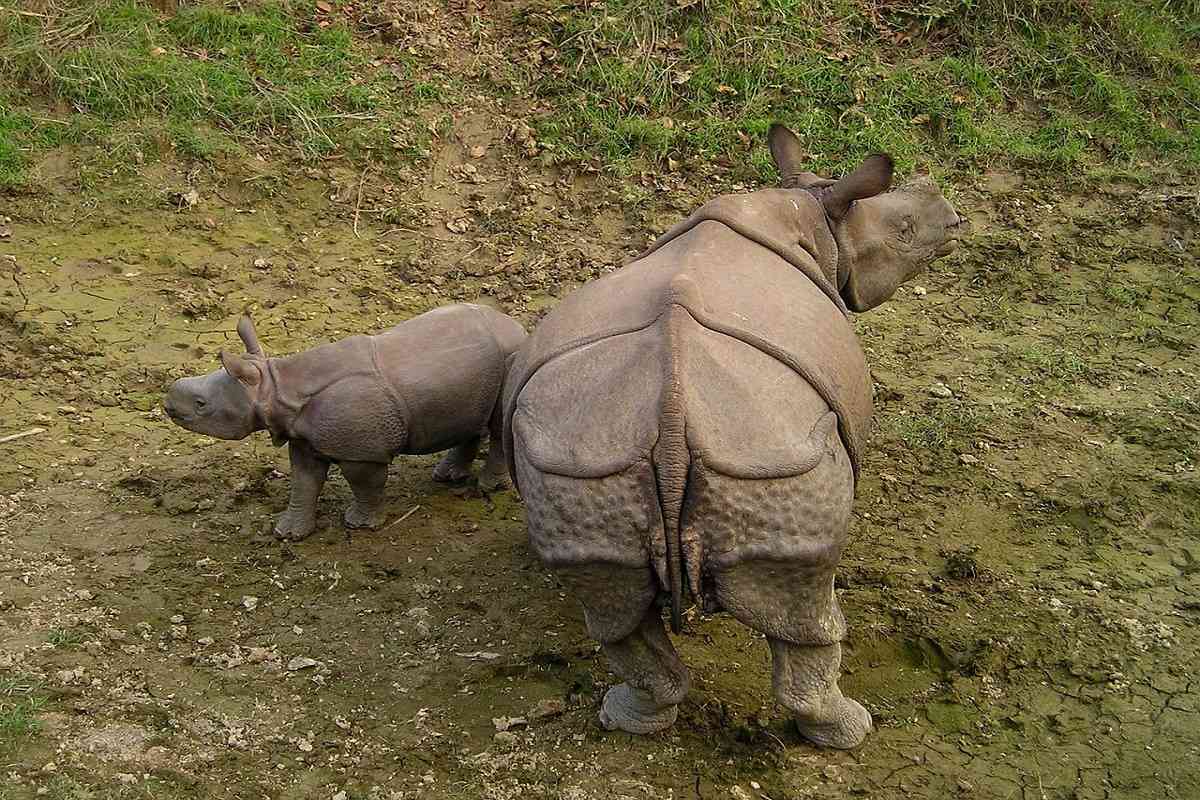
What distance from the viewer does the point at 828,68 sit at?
390 inches

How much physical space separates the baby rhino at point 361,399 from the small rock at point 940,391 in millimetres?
2638

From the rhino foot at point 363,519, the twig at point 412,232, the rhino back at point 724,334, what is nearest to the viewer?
the rhino back at point 724,334

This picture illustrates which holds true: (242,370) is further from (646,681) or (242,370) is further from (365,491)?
(646,681)

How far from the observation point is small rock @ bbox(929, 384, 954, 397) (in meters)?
7.58

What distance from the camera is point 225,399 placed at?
624cm

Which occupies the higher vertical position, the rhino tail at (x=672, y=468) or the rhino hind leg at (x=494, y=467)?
the rhino tail at (x=672, y=468)

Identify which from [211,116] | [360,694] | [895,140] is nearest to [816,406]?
[360,694]

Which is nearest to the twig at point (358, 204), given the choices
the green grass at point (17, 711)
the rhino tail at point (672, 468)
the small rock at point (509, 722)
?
the green grass at point (17, 711)

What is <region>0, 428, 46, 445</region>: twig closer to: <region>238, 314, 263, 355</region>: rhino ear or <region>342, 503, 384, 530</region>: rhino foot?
<region>238, 314, 263, 355</region>: rhino ear

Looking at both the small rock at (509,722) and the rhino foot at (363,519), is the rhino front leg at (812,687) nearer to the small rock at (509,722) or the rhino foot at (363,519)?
the small rock at (509,722)

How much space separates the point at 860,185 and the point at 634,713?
2.52 meters

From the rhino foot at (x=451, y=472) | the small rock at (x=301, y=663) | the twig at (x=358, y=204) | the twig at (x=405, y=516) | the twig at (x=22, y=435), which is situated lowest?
the twig at (x=405, y=516)

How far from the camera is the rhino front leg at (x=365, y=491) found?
629cm

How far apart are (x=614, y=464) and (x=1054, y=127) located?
695 cm
